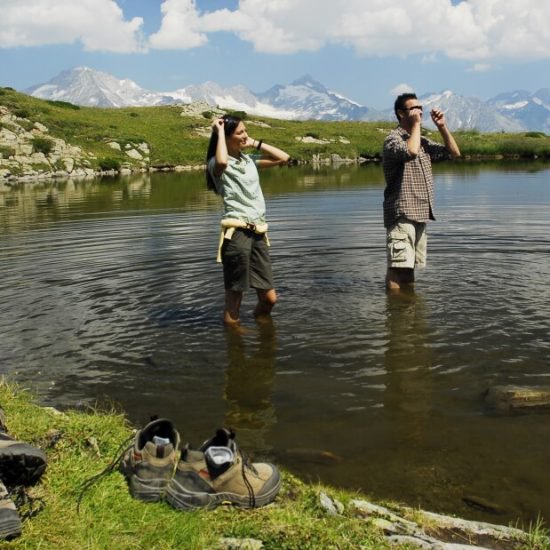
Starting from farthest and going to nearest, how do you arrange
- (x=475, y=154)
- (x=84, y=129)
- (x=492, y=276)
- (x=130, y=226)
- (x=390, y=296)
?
(x=84, y=129)
(x=475, y=154)
(x=130, y=226)
(x=492, y=276)
(x=390, y=296)

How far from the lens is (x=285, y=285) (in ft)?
39.9

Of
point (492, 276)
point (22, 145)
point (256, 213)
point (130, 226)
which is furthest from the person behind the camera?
point (22, 145)

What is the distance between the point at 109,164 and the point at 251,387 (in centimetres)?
6850

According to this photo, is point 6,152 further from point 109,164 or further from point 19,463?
point 19,463

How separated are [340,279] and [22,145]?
2473 inches

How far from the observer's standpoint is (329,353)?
8156 millimetres

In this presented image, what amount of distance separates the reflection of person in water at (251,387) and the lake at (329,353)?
1.0 inches

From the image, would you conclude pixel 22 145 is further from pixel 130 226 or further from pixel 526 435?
pixel 526 435

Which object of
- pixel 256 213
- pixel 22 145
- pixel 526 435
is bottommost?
pixel 526 435

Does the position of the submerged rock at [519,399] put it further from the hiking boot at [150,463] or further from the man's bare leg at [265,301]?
the man's bare leg at [265,301]

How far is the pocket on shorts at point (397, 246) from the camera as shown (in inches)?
401

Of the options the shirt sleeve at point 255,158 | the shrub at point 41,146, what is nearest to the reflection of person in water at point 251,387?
the shirt sleeve at point 255,158

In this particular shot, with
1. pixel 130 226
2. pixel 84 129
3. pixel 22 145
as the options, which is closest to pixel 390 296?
pixel 130 226

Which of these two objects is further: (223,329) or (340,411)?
(223,329)
